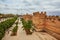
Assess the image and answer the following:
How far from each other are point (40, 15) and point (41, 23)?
2.41 m

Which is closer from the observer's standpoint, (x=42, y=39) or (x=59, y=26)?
(x=59, y=26)

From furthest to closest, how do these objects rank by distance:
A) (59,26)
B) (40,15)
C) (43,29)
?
1. (40,15)
2. (43,29)
3. (59,26)

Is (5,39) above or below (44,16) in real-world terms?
below

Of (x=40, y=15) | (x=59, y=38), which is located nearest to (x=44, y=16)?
(x=40, y=15)

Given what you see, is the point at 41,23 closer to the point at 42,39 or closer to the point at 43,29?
the point at 43,29

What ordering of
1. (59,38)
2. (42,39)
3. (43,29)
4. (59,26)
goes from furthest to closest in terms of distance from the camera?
(43,29), (42,39), (59,26), (59,38)

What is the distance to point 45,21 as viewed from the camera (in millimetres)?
36500

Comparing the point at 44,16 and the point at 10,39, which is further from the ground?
the point at 44,16

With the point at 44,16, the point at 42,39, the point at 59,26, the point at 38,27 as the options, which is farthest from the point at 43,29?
the point at 59,26

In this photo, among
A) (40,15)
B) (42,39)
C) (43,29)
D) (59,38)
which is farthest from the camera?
(40,15)

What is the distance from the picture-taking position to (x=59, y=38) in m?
21.4

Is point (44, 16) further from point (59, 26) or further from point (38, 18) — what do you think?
point (59, 26)

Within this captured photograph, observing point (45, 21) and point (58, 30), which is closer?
point (58, 30)

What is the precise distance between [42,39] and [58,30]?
10.8ft
